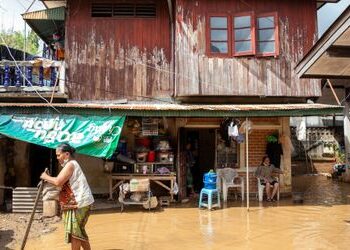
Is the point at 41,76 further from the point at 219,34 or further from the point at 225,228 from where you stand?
the point at 225,228

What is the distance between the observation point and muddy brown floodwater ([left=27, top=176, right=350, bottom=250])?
7.66m

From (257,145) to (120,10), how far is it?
581 cm

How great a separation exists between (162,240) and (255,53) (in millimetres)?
6482

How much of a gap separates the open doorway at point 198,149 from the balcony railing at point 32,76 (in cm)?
390

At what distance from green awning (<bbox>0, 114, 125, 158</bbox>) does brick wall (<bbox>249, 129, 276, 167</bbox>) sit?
4.34m

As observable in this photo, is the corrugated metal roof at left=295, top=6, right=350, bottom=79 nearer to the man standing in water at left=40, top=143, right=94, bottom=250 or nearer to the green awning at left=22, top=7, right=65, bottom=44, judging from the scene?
the man standing in water at left=40, top=143, right=94, bottom=250

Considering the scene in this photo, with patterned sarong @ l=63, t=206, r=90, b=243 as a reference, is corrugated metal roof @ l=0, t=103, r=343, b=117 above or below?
above

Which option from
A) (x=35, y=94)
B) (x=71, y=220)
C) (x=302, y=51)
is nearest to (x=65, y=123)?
(x=35, y=94)

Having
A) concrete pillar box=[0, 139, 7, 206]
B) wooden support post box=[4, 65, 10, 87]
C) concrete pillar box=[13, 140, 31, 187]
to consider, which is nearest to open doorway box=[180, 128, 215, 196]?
concrete pillar box=[13, 140, 31, 187]

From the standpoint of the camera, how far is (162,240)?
7.99m

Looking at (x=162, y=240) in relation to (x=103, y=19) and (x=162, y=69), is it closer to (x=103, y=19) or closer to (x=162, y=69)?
(x=162, y=69)

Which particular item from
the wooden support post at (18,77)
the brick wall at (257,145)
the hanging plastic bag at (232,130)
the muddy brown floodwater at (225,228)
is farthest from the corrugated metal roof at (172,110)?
the muddy brown floodwater at (225,228)

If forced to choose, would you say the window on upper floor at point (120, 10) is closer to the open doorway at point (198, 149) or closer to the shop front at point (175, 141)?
the shop front at point (175, 141)

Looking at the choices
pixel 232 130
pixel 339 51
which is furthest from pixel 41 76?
pixel 339 51
